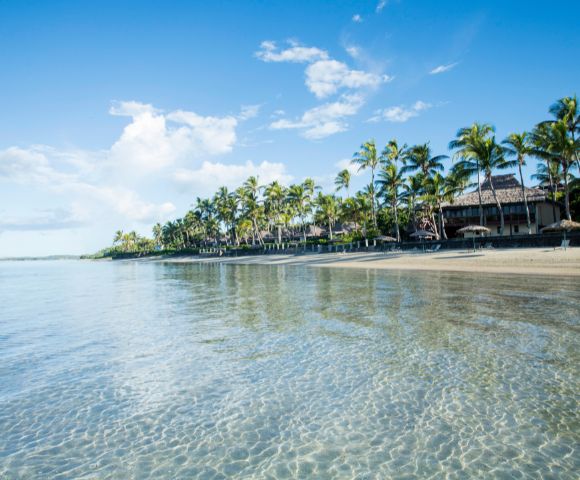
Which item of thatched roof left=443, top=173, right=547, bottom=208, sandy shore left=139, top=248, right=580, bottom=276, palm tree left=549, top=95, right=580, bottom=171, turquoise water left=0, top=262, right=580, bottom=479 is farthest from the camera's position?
thatched roof left=443, top=173, right=547, bottom=208

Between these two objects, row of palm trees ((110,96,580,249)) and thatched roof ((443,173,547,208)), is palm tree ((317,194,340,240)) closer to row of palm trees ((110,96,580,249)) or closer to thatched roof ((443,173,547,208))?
row of palm trees ((110,96,580,249))

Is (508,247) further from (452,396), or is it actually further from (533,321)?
(452,396)

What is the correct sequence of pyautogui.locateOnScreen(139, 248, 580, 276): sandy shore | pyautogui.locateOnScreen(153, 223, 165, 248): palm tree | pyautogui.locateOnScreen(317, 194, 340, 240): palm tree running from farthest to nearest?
pyautogui.locateOnScreen(153, 223, 165, 248): palm tree < pyautogui.locateOnScreen(317, 194, 340, 240): palm tree < pyautogui.locateOnScreen(139, 248, 580, 276): sandy shore

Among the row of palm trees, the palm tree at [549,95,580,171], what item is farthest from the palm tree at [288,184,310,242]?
the palm tree at [549,95,580,171]

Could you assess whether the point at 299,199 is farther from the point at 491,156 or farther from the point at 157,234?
the point at 157,234

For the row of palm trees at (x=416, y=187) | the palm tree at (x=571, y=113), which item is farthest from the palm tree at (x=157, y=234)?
the palm tree at (x=571, y=113)

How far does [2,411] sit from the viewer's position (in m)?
5.75

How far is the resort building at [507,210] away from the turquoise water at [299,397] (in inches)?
1506

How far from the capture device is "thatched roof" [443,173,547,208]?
45.1 meters

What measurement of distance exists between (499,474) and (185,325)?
370 inches

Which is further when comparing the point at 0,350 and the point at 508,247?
the point at 508,247

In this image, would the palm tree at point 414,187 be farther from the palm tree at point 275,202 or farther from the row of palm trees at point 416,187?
the palm tree at point 275,202

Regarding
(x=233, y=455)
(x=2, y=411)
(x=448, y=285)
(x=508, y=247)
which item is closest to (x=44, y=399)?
(x=2, y=411)

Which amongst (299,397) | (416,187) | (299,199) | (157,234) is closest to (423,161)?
(416,187)
